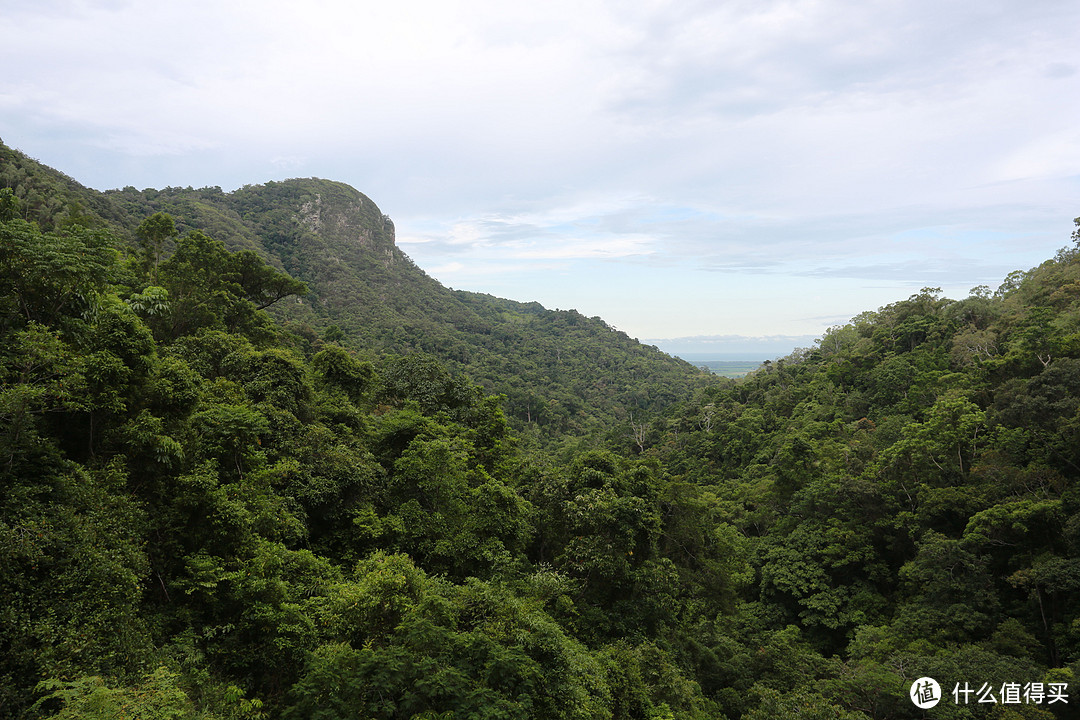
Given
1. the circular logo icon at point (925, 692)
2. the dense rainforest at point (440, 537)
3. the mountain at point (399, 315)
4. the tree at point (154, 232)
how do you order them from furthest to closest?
the mountain at point (399, 315) → the tree at point (154, 232) → the circular logo icon at point (925, 692) → the dense rainforest at point (440, 537)

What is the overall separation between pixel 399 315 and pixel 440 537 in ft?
202

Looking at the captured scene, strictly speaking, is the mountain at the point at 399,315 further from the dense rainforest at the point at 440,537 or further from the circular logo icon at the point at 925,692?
the circular logo icon at the point at 925,692

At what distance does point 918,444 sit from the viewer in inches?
787

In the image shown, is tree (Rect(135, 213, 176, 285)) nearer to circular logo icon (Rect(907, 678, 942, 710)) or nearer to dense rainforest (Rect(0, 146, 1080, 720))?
dense rainforest (Rect(0, 146, 1080, 720))

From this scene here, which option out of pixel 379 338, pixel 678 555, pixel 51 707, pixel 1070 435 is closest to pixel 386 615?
pixel 51 707

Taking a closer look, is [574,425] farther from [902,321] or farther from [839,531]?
[839,531]

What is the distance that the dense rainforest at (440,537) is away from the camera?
264 inches

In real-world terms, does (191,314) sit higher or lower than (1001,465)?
higher

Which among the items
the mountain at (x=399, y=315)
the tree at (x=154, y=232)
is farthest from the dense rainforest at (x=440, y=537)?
the mountain at (x=399, y=315)

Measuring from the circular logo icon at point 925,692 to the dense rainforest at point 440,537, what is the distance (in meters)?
0.28

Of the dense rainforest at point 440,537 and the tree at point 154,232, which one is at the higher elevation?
the tree at point 154,232

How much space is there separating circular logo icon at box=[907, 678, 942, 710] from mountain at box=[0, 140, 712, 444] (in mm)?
37612

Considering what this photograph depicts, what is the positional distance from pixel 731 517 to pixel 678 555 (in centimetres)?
1344

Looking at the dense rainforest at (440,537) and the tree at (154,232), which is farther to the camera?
the tree at (154,232)
